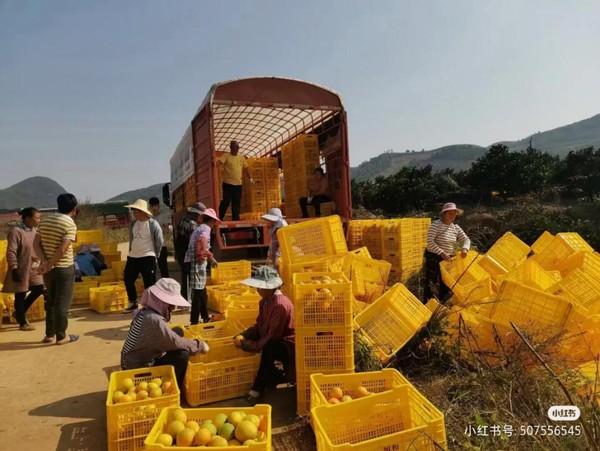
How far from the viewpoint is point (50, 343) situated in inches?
228

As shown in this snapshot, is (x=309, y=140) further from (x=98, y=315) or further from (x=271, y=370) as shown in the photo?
(x=271, y=370)

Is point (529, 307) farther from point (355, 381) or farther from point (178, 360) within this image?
point (178, 360)

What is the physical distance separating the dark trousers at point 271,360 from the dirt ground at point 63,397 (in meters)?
0.17

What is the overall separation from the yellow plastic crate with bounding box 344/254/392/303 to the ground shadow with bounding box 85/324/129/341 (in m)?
3.31

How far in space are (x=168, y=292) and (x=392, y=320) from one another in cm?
220

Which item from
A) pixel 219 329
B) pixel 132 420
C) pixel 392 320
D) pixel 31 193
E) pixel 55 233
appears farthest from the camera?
pixel 31 193

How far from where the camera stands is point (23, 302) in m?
6.55

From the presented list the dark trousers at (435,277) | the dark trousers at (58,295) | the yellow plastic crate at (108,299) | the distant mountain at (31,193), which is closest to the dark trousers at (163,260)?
the yellow plastic crate at (108,299)

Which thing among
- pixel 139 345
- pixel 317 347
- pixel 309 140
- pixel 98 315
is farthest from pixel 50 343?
pixel 309 140

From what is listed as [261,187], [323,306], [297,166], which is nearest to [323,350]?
[323,306]

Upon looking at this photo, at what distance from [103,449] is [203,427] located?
118 cm

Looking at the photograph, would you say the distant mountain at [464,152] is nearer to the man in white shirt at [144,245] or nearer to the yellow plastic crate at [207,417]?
the man in white shirt at [144,245]

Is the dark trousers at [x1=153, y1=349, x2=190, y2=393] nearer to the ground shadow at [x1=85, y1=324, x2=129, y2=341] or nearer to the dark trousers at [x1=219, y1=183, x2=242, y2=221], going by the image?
the ground shadow at [x1=85, y1=324, x2=129, y2=341]

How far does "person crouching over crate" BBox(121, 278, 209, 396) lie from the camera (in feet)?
12.2
